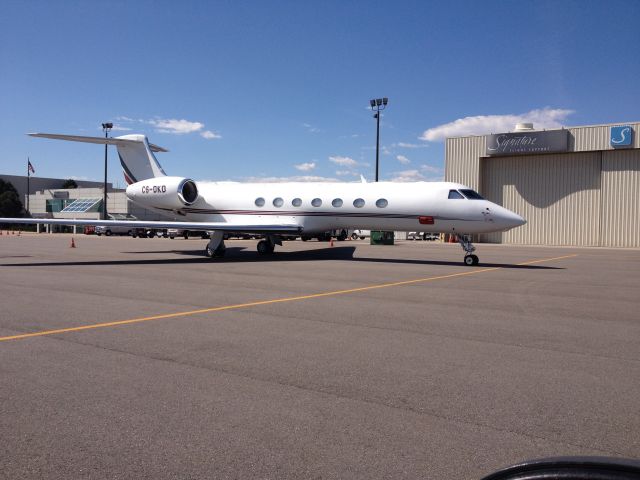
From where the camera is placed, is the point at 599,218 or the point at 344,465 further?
the point at 599,218

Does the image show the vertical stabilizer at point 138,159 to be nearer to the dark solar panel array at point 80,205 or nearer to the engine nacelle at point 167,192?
the engine nacelle at point 167,192

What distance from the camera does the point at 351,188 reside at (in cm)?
1959

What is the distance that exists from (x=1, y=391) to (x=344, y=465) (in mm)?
3062

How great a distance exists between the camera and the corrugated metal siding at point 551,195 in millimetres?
38656

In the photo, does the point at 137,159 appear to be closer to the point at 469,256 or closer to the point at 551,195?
the point at 469,256

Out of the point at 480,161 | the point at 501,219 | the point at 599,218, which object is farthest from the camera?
the point at 480,161

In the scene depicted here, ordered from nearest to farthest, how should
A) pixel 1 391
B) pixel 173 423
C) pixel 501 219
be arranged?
1. pixel 173 423
2. pixel 1 391
3. pixel 501 219

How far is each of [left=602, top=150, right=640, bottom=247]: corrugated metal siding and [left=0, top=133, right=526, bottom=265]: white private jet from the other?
24264mm

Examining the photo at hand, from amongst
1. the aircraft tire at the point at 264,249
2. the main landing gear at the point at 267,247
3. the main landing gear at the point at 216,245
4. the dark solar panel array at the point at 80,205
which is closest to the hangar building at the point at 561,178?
the main landing gear at the point at 267,247

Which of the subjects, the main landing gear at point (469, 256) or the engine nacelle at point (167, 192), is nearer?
the main landing gear at point (469, 256)

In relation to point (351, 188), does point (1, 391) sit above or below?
below

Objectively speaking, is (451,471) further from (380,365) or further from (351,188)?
(351,188)

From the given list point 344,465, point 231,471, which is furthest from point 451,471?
point 231,471
